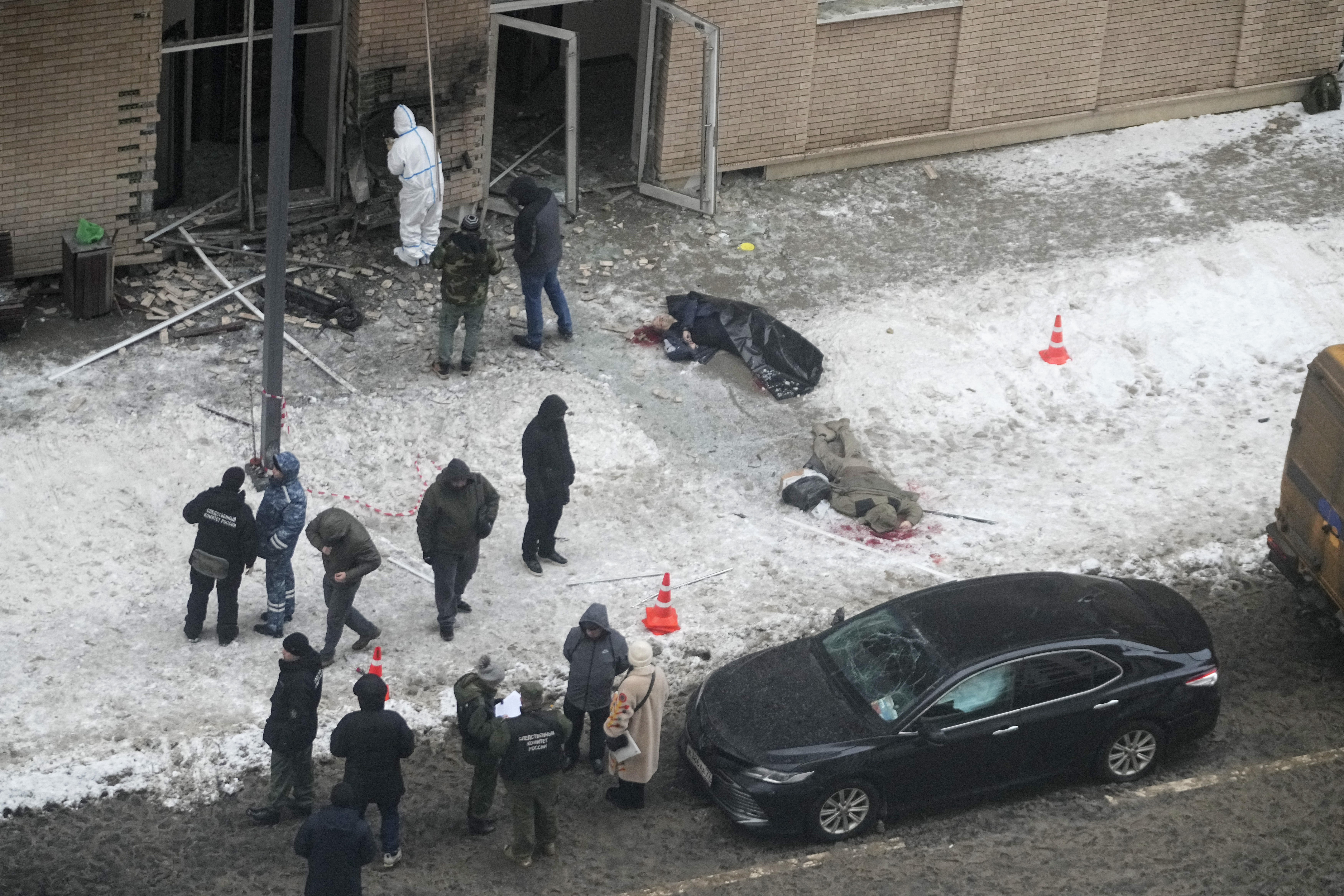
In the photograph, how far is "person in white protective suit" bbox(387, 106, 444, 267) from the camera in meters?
16.9

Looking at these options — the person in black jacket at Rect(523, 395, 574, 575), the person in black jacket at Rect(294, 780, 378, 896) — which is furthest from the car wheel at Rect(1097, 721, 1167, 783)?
the person in black jacket at Rect(294, 780, 378, 896)

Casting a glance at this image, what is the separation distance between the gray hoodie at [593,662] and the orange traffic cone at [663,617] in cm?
172

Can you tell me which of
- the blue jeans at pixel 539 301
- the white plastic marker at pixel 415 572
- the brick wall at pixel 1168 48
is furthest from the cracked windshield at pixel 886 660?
the brick wall at pixel 1168 48

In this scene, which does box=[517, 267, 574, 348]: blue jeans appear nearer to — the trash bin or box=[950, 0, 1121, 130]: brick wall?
the trash bin

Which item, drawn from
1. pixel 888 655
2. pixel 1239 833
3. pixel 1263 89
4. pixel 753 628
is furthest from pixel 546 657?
pixel 1263 89

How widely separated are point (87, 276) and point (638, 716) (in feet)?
24.9

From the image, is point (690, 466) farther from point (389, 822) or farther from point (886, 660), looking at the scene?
point (389, 822)

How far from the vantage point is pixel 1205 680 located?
40.3 feet

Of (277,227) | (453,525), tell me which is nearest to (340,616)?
(453,525)

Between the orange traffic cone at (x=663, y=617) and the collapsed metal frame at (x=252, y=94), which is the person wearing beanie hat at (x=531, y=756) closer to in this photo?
the orange traffic cone at (x=663, y=617)

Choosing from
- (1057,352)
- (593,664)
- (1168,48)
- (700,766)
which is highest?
(1168,48)

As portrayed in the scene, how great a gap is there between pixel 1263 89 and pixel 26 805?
53.2ft

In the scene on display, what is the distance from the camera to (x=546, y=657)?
525 inches

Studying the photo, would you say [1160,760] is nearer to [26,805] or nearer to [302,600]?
[302,600]
